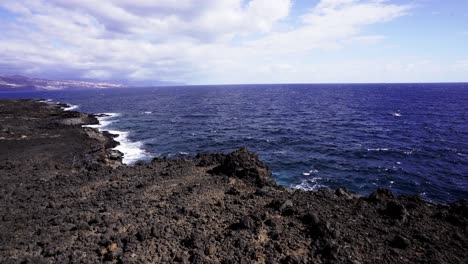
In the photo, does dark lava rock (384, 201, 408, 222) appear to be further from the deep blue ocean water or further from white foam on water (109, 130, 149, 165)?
white foam on water (109, 130, 149, 165)

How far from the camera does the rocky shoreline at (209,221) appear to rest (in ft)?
50.8

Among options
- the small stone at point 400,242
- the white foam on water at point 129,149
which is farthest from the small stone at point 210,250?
the white foam on water at point 129,149

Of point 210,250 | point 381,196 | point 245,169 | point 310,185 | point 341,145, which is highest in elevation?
point 245,169

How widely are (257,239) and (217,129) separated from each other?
46.3 m

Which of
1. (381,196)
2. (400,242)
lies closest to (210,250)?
(400,242)

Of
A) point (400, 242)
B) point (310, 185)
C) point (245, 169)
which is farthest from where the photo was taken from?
point (310, 185)

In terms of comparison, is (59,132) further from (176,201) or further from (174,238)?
(174,238)

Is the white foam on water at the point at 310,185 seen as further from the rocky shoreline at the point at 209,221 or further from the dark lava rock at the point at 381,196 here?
the dark lava rock at the point at 381,196

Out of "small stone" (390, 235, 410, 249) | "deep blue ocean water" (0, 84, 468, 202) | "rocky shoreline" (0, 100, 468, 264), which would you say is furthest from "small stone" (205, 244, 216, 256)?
"deep blue ocean water" (0, 84, 468, 202)

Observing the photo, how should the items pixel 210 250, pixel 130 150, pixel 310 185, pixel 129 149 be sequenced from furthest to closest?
pixel 129 149, pixel 130 150, pixel 310 185, pixel 210 250

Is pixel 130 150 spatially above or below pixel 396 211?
below

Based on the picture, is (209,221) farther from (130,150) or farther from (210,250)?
(130,150)

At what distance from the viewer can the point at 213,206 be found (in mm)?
21250

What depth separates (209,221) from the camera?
1900 cm
